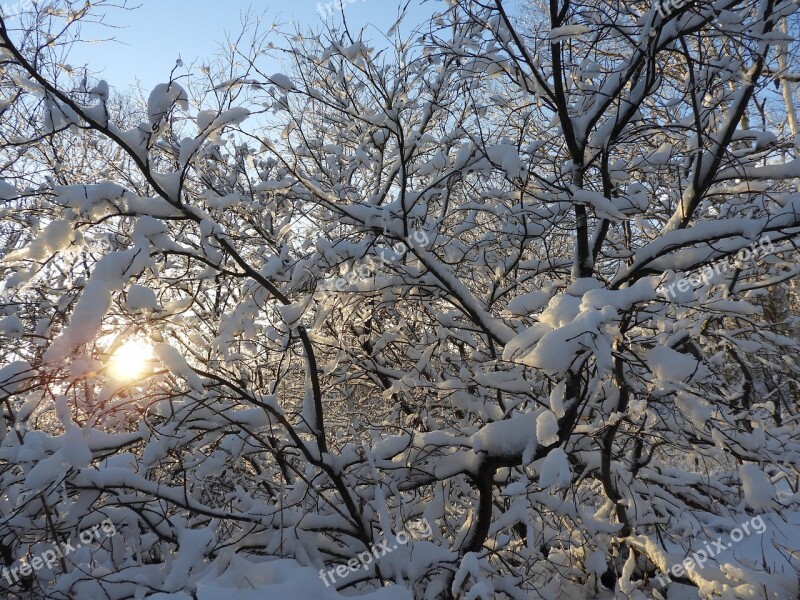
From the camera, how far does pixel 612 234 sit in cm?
416

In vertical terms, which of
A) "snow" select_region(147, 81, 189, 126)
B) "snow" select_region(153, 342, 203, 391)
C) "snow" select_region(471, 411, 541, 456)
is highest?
"snow" select_region(147, 81, 189, 126)

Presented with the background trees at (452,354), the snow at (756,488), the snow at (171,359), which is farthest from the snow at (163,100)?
the snow at (756,488)

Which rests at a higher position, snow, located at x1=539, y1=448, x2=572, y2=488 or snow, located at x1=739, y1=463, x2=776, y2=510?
snow, located at x1=539, y1=448, x2=572, y2=488

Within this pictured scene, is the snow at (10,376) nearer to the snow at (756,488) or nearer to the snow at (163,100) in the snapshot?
the snow at (163,100)

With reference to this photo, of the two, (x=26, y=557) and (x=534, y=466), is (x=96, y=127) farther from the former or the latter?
(x=534, y=466)

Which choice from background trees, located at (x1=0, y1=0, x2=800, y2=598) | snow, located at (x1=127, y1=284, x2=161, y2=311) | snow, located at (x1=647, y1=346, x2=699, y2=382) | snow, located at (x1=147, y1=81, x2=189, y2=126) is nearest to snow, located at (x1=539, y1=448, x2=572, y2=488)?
background trees, located at (x1=0, y1=0, x2=800, y2=598)

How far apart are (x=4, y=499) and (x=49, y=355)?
158 cm

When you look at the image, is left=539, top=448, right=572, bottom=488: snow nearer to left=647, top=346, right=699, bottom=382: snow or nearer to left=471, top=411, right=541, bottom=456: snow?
left=647, top=346, right=699, bottom=382: snow

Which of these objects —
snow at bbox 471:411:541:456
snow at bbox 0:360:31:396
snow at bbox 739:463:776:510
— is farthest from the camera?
snow at bbox 471:411:541:456

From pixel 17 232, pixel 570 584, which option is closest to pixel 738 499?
pixel 570 584

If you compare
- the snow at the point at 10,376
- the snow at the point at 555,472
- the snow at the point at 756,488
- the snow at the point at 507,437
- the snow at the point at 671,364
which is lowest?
the snow at the point at 756,488

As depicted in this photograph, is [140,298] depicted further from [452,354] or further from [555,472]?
[452,354]

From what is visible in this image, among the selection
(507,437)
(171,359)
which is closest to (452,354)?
(507,437)

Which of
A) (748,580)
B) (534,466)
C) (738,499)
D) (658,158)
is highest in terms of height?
(658,158)
